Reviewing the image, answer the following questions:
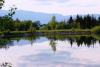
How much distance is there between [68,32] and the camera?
80875 mm

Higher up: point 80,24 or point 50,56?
point 50,56

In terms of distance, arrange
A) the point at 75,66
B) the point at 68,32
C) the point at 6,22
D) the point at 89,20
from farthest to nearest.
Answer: the point at 89,20, the point at 68,32, the point at 75,66, the point at 6,22

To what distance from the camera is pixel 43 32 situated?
82.2 metres

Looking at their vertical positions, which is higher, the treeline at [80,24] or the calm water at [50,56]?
the calm water at [50,56]

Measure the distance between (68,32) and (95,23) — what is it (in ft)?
34.1

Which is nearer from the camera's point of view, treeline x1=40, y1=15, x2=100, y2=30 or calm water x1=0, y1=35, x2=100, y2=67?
calm water x1=0, y1=35, x2=100, y2=67

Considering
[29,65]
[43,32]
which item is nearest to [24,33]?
[43,32]

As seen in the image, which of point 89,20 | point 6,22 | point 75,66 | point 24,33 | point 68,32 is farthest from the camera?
point 89,20

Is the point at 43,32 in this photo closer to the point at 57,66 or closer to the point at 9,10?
the point at 57,66

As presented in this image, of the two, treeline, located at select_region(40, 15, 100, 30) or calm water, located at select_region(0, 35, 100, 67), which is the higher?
calm water, located at select_region(0, 35, 100, 67)

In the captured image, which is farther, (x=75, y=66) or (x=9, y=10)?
(x=75, y=66)

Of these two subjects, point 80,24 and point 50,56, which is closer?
point 50,56

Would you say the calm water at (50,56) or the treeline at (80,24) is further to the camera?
the treeline at (80,24)

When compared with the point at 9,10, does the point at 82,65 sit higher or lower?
lower
